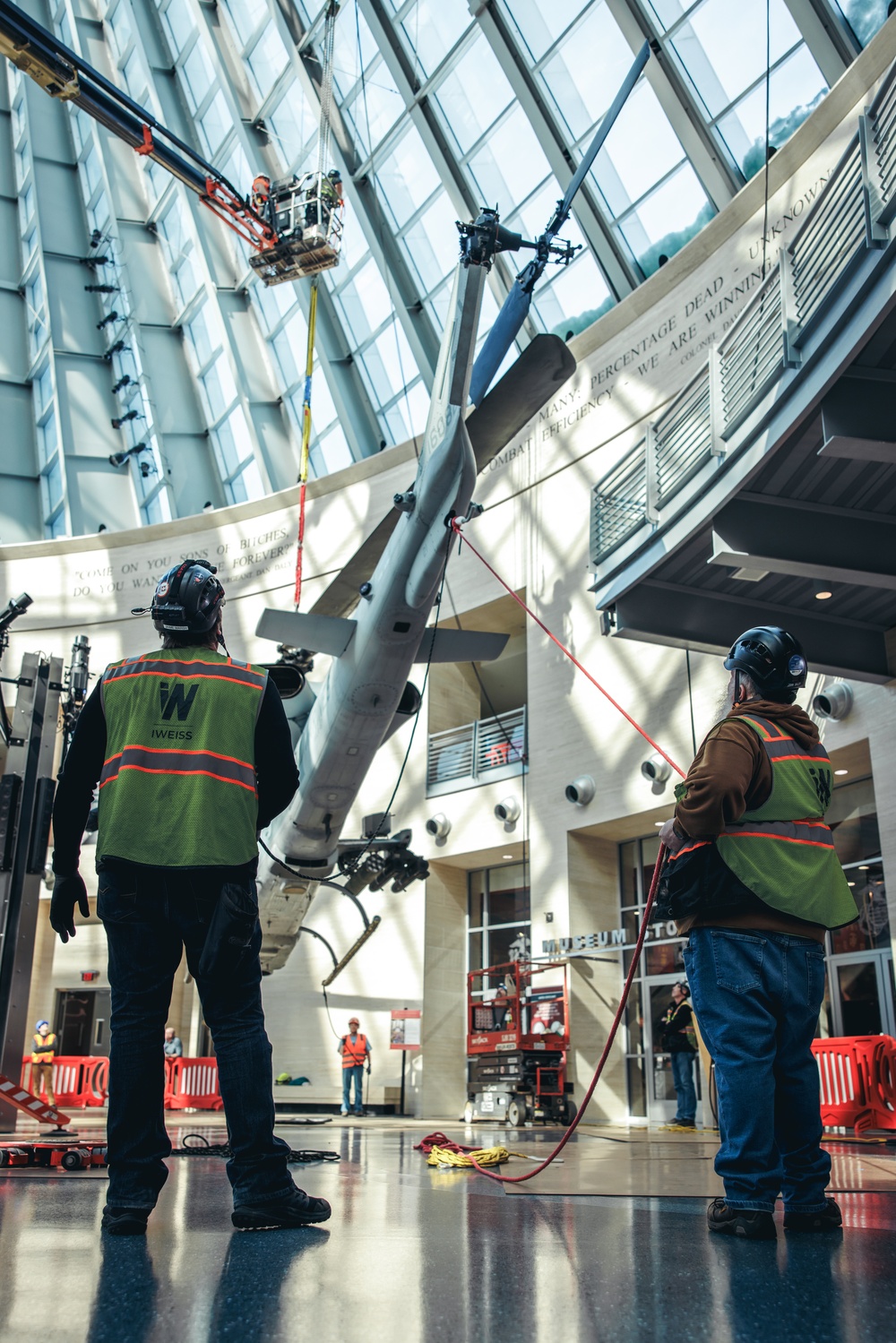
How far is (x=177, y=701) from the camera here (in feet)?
10.4

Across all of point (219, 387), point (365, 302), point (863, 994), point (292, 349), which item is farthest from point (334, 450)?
point (863, 994)

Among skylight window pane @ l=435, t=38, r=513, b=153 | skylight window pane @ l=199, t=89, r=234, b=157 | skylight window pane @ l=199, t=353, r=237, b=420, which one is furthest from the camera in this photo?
skylight window pane @ l=199, t=353, r=237, b=420

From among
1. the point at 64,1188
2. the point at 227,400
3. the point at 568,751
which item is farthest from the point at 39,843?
the point at 227,400

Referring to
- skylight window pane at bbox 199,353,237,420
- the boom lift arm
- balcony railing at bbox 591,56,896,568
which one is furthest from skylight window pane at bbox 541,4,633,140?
skylight window pane at bbox 199,353,237,420

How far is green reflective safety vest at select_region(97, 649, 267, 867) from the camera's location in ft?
9.89

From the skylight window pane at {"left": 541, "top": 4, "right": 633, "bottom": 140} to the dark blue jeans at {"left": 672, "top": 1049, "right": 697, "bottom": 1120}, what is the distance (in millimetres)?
15456

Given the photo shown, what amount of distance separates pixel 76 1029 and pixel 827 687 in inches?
859

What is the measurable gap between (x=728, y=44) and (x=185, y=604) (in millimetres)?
16801

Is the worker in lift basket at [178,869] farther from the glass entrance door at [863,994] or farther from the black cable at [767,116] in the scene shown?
the black cable at [767,116]

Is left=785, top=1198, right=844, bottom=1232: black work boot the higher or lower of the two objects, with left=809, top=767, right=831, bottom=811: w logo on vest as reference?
lower

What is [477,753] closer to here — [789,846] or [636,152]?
[636,152]

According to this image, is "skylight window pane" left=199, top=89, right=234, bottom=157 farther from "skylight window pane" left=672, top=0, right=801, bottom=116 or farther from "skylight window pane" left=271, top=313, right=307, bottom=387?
"skylight window pane" left=672, top=0, right=801, bottom=116

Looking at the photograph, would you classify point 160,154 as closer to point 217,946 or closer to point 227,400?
point 227,400

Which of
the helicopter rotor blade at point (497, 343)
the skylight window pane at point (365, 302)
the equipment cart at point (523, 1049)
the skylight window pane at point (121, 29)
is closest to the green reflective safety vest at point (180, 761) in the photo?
the helicopter rotor blade at point (497, 343)
